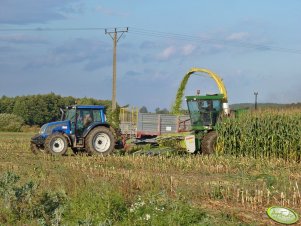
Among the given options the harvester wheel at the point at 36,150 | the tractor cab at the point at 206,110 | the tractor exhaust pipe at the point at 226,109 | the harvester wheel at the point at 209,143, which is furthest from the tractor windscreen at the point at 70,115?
the tractor exhaust pipe at the point at 226,109

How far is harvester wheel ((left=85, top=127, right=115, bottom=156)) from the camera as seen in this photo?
62.7 feet

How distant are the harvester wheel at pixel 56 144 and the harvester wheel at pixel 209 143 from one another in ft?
16.0

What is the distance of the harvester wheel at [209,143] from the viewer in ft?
63.9

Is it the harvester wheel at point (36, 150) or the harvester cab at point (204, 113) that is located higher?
the harvester cab at point (204, 113)

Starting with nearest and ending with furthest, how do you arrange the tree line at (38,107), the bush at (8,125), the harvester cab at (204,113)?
1. the harvester cab at (204,113)
2. the bush at (8,125)
3. the tree line at (38,107)

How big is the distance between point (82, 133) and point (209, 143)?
453 cm

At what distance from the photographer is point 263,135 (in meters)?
18.7

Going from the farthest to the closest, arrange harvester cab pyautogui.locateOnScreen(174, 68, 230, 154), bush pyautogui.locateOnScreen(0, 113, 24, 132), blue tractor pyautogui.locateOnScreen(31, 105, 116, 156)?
1. bush pyautogui.locateOnScreen(0, 113, 24, 132)
2. harvester cab pyautogui.locateOnScreen(174, 68, 230, 154)
3. blue tractor pyautogui.locateOnScreen(31, 105, 116, 156)

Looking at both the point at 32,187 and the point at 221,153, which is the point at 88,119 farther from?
the point at 32,187

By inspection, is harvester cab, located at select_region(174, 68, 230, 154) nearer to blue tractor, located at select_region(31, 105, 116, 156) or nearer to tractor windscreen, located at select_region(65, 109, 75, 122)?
blue tractor, located at select_region(31, 105, 116, 156)

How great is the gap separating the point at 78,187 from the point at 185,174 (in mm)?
5155

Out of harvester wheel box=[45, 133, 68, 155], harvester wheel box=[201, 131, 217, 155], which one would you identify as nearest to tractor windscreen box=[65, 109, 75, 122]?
harvester wheel box=[45, 133, 68, 155]

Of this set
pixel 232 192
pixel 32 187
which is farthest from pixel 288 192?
pixel 32 187

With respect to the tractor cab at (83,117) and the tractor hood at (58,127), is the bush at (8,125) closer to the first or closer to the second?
the tractor hood at (58,127)
